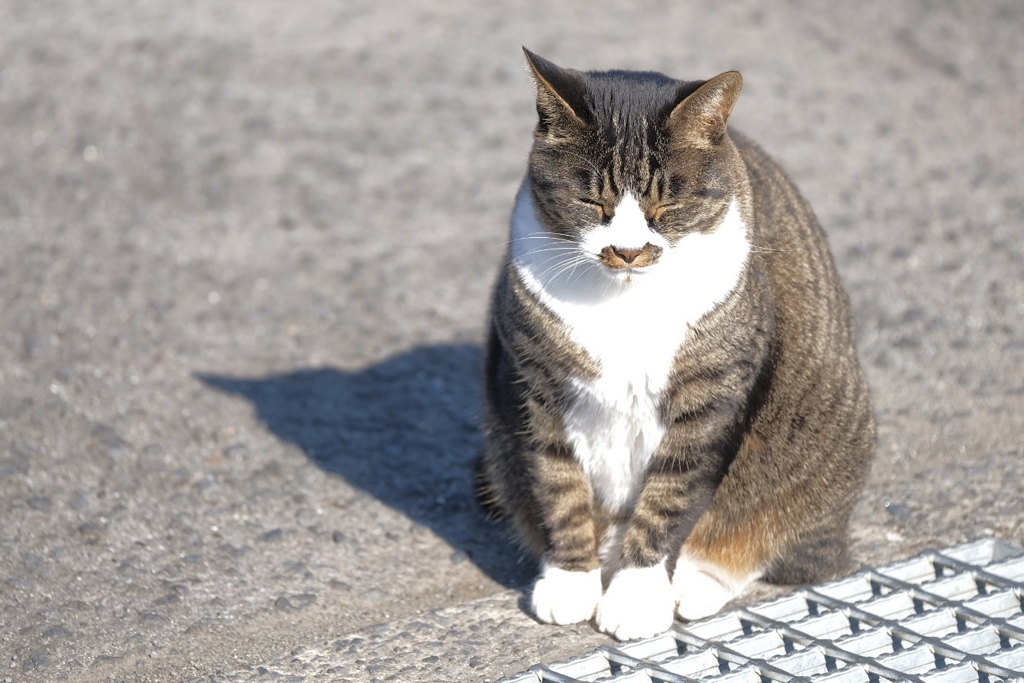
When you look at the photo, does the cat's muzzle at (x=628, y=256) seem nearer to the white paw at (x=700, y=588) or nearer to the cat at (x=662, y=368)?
the cat at (x=662, y=368)

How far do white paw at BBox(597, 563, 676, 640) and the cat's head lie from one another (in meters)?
0.79

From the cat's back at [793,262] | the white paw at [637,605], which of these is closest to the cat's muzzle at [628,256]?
the cat's back at [793,262]

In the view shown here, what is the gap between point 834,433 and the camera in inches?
122

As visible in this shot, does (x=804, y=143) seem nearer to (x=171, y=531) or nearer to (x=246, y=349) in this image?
(x=246, y=349)

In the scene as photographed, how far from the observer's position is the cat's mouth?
267 cm

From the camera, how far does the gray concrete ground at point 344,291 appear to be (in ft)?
10.5

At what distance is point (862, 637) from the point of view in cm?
284

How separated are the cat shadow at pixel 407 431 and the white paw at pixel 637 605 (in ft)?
1.31

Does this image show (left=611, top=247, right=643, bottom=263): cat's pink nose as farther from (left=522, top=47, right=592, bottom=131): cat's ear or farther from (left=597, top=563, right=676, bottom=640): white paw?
(left=597, top=563, right=676, bottom=640): white paw

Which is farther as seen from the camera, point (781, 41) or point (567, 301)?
point (781, 41)

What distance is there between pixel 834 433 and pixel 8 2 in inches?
238

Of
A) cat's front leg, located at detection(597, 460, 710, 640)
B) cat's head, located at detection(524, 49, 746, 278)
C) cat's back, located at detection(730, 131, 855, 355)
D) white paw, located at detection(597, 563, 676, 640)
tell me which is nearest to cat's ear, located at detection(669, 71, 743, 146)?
cat's head, located at detection(524, 49, 746, 278)

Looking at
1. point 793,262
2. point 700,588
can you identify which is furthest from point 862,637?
point 793,262

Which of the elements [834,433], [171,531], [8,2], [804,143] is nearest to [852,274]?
[804,143]
